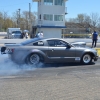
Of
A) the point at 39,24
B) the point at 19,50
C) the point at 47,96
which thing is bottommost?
the point at 47,96

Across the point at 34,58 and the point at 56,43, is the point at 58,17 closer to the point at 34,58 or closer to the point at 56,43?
the point at 56,43

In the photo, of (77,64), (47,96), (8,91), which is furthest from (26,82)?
(77,64)

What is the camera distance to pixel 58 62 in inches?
426

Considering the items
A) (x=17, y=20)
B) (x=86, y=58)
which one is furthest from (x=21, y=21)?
(x=86, y=58)

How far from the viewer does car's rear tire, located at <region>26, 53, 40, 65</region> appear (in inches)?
405

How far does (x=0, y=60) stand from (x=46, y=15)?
3878 cm

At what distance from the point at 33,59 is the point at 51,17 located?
3899cm

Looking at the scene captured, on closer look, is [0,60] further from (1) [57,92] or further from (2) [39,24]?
(2) [39,24]

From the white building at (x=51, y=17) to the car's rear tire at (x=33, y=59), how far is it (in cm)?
3765

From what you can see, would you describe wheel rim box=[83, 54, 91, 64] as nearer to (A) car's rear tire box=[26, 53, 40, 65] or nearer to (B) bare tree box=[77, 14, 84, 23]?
(A) car's rear tire box=[26, 53, 40, 65]

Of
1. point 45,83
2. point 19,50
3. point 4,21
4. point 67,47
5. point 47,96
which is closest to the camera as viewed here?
point 47,96

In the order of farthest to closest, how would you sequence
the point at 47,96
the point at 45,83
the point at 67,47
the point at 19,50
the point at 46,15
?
the point at 46,15, the point at 67,47, the point at 19,50, the point at 45,83, the point at 47,96

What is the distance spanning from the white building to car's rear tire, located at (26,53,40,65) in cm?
3765

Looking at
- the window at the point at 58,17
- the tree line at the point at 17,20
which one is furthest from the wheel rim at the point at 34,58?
the tree line at the point at 17,20
